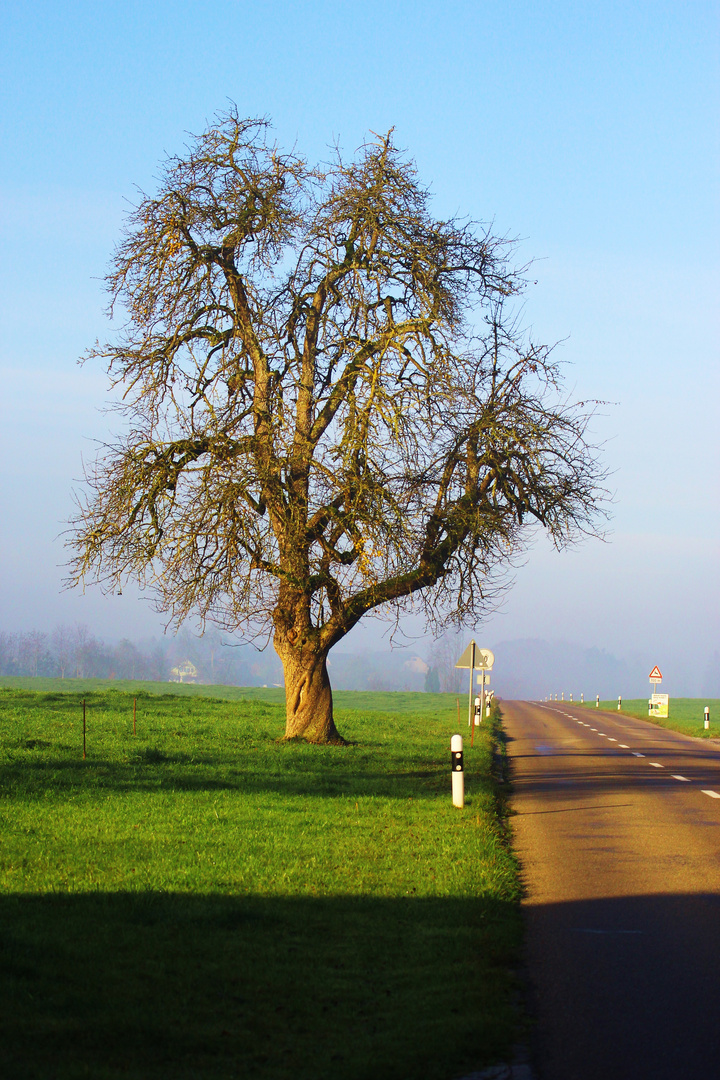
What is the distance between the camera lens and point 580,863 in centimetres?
1048

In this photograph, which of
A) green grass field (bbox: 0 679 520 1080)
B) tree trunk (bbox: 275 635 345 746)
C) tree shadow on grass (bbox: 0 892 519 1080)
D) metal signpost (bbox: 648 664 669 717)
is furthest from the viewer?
metal signpost (bbox: 648 664 669 717)

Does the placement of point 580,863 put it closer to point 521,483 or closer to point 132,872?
point 132,872

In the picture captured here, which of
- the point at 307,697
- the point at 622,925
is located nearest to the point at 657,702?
the point at 307,697

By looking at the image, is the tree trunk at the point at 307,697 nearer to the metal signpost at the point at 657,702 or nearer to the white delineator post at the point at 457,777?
the white delineator post at the point at 457,777

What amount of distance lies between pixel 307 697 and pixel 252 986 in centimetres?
1827

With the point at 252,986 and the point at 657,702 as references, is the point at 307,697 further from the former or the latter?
the point at 657,702

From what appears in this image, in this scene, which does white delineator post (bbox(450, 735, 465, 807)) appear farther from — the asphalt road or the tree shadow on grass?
the tree shadow on grass

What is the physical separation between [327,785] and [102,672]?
614 ft

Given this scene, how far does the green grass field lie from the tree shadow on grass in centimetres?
2

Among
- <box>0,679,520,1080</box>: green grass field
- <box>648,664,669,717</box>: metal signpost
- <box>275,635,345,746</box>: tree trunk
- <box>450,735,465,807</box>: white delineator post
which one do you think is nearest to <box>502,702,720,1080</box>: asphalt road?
<box>0,679,520,1080</box>: green grass field

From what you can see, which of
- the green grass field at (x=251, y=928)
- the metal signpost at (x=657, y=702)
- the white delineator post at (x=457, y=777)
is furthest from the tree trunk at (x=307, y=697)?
the metal signpost at (x=657, y=702)

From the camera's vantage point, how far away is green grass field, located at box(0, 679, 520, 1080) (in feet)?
16.5

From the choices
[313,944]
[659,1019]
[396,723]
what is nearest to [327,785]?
[313,944]

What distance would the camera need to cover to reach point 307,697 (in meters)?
24.2
